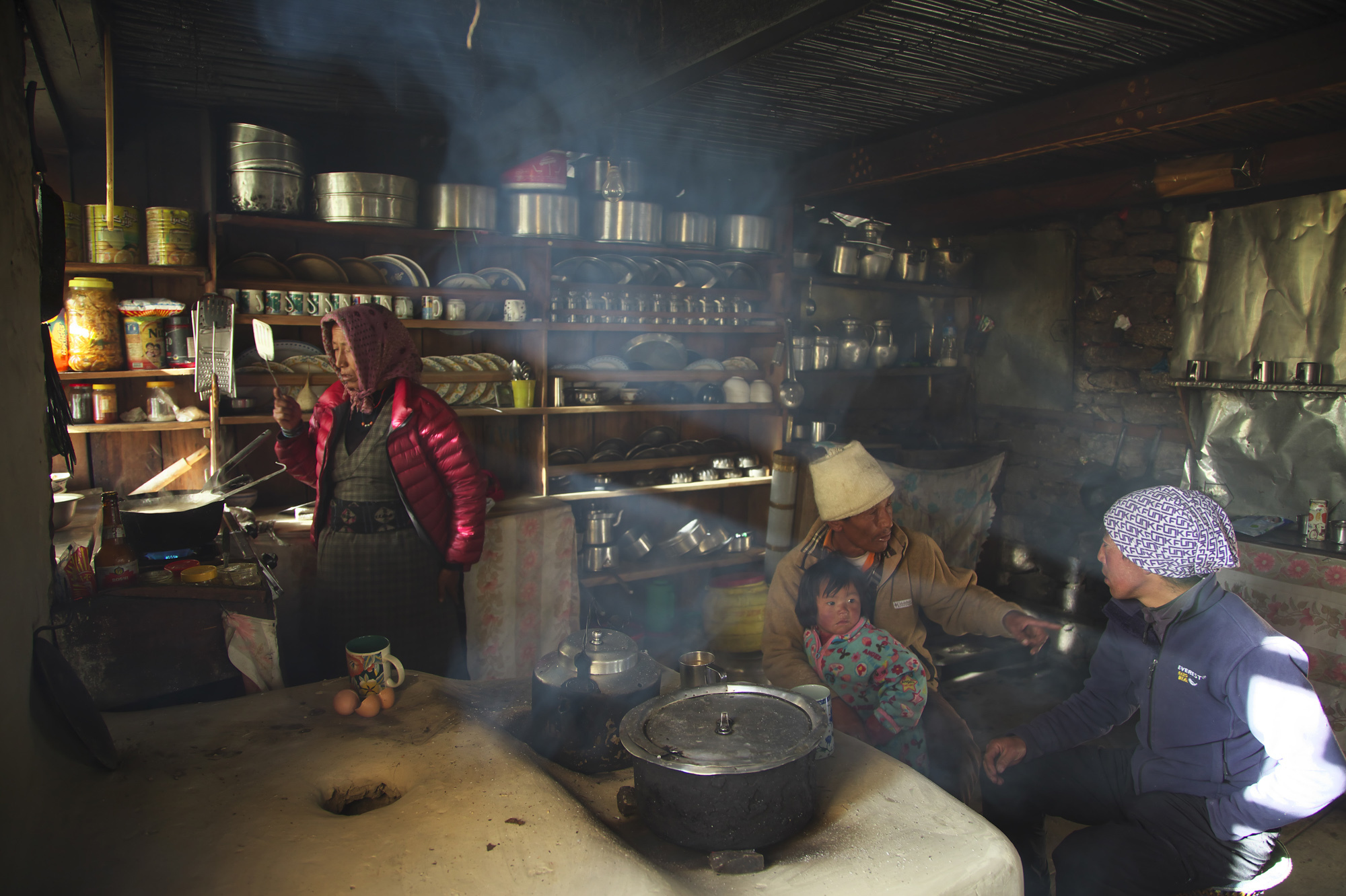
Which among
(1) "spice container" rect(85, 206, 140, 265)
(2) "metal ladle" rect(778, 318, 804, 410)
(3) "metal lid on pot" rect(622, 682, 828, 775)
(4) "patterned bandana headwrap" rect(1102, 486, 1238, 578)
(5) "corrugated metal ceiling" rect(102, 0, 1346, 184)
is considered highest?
(5) "corrugated metal ceiling" rect(102, 0, 1346, 184)

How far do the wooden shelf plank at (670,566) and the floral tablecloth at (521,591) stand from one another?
191 millimetres

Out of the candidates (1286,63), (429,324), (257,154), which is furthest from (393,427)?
(1286,63)

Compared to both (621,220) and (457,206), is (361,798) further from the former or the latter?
(621,220)

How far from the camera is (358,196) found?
348cm

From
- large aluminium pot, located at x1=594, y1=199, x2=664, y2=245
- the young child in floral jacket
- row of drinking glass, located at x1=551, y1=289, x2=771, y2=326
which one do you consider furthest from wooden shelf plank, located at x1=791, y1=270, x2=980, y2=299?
the young child in floral jacket

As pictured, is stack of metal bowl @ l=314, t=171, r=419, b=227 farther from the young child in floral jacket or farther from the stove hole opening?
the stove hole opening

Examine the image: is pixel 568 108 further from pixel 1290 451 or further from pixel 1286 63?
pixel 1290 451

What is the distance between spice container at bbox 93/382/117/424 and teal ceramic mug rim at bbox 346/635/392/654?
2.23 m

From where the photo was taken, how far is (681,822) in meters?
1.21

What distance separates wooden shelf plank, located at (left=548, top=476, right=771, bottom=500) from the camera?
4.17m

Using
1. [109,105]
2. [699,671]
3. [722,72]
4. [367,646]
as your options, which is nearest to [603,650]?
[699,671]

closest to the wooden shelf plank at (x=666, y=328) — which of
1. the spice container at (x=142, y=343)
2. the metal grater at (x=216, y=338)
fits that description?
the metal grater at (x=216, y=338)

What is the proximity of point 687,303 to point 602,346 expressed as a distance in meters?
0.57

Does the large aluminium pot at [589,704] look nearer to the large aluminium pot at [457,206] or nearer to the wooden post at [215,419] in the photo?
the wooden post at [215,419]
